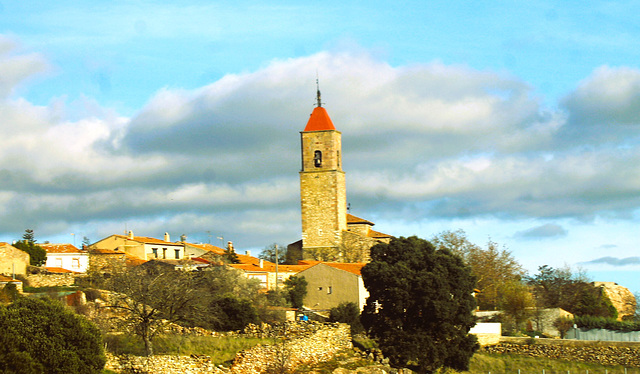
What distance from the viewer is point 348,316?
45.7 metres

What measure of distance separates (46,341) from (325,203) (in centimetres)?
3777

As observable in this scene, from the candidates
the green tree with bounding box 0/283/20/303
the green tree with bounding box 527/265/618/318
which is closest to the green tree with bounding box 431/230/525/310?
the green tree with bounding box 527/265/618/318

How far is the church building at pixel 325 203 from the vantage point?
205 ft

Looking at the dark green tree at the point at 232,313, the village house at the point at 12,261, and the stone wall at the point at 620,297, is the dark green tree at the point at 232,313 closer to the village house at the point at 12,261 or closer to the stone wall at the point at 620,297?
the village house at the point at 12,261

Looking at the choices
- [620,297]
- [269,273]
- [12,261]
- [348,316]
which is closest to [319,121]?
[269,273]

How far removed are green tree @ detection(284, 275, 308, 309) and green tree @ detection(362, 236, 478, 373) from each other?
838 centimetres

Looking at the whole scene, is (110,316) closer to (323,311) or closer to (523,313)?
(323,311)

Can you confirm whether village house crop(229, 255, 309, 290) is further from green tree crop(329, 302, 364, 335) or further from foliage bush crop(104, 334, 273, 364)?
foliage bush crop(104, 334, 273, 364)

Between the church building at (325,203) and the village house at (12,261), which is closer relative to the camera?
the village house at (12,261)

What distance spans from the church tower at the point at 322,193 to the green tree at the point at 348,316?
1597 centimetres

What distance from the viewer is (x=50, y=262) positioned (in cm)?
5953

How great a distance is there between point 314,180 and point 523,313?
1904 centimetres

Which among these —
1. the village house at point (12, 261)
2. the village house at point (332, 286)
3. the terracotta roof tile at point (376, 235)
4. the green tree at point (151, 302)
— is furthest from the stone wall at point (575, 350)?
the village house at point (12, 261)

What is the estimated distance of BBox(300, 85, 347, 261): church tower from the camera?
2473 inches
